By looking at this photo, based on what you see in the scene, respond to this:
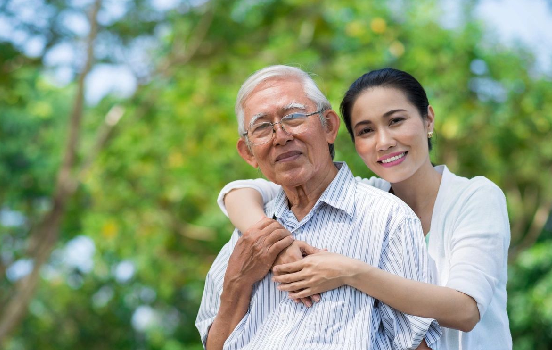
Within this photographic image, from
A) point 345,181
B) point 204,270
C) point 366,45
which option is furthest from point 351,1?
point 345,181

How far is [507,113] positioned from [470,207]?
6846 millimetres

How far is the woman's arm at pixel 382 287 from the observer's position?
194cm

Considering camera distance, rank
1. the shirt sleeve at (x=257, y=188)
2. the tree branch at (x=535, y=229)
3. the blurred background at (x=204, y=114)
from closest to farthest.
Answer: the shirt sleeve at (x=257, y=188) → the blurred background at (x=204, y=114) → the tree branch at (x=535, y=229)

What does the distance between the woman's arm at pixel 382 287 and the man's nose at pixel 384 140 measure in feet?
1.66

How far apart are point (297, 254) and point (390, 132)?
22.2 inches

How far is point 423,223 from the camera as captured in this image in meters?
2.45

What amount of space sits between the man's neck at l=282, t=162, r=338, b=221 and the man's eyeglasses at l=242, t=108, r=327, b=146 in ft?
0.58

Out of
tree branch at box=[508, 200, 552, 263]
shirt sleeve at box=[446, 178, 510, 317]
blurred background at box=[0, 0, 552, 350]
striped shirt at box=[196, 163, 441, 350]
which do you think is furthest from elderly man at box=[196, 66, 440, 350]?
tree branch at box=[508, 200, 552, 263]

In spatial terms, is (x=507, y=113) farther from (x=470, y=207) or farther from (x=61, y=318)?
(x=61, y=318)

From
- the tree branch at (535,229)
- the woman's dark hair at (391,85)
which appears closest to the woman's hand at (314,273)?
the woman's dark hair at (391,85)

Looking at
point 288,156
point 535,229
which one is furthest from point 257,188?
point 535,229

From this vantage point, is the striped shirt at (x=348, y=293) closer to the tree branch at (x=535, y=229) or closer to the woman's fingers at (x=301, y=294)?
the woman's fingers at (x=301, y=294)

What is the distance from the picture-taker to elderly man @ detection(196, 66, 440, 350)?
6.65 feet

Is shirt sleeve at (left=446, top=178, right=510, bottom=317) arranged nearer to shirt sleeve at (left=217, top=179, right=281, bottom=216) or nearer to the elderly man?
the elderly man
